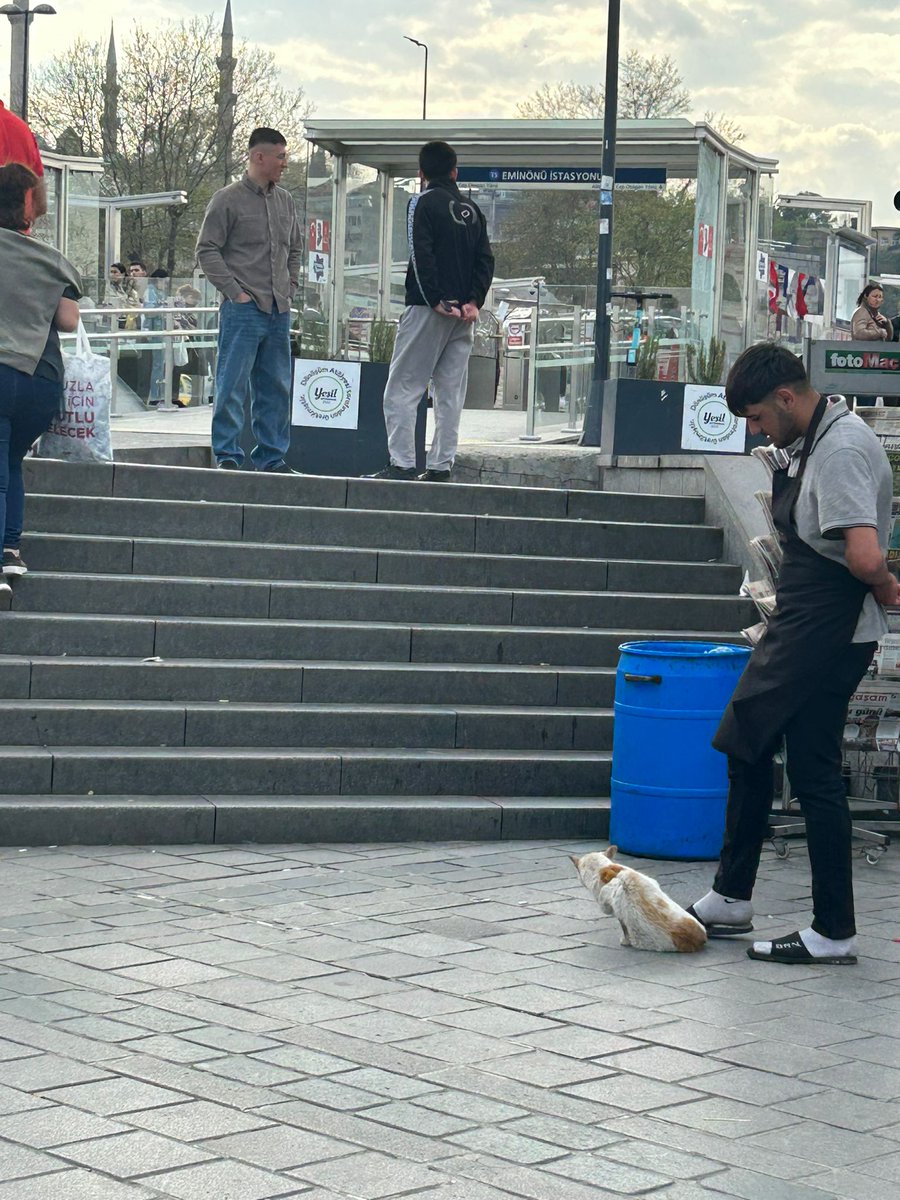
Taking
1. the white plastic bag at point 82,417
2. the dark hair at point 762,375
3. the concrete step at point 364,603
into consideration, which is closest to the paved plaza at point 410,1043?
the dark hair at point 762,375

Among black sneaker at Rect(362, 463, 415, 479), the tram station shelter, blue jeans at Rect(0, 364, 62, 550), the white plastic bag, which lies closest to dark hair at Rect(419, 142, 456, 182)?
black sneaker at Rect(362, 463, 415, 479)

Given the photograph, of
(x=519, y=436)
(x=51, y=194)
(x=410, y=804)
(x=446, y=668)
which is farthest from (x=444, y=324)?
(x=51, y=194)

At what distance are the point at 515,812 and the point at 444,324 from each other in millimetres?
3967

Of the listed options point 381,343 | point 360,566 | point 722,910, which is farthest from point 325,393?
point 722,910

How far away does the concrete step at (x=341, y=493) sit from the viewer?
362 inches

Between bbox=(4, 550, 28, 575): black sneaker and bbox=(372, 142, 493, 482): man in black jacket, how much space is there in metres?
2.73

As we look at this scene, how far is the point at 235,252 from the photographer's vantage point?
10031mm

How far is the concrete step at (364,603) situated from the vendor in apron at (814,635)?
10.9ft

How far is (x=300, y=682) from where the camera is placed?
7.81m

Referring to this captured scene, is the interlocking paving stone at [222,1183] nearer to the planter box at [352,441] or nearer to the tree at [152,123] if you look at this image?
the planter box at [352,441]

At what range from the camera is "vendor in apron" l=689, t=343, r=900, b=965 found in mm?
5324

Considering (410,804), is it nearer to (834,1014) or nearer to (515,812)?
(515,812)

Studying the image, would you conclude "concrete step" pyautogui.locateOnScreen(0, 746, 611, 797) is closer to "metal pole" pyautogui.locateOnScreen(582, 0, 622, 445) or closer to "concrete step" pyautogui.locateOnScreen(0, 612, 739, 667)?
"concrete step" pyautogui.locateOnScreen(0, 612, 739, 667)

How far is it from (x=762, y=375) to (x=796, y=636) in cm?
83
